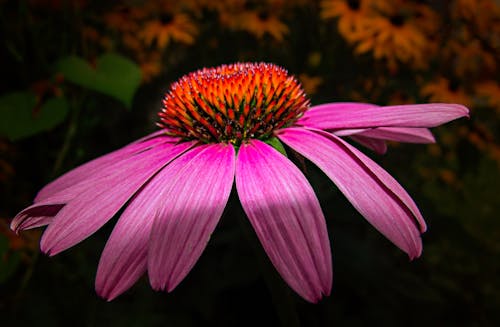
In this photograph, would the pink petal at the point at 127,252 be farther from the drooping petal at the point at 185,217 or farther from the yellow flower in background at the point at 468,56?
the yellow flower in background at the point at 468,56

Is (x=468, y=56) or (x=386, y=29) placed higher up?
(x=386, y=29)

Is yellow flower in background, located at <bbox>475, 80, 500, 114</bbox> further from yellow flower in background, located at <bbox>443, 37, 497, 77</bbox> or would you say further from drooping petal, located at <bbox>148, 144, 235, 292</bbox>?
drooping petal, located at <bbox>148, 144, 235, 292</bbox>

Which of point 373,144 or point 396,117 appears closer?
point 396,117

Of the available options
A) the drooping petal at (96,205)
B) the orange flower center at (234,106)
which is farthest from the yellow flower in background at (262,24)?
the drooping petal at (96,205)

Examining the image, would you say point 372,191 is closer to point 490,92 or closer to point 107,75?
point 107,75

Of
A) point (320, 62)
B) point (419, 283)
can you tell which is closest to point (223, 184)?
point (419, 283)

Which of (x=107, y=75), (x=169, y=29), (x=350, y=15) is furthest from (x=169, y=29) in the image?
(x=107, y=75)

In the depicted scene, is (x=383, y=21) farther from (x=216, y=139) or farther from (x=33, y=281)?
(x=33, y=281)
